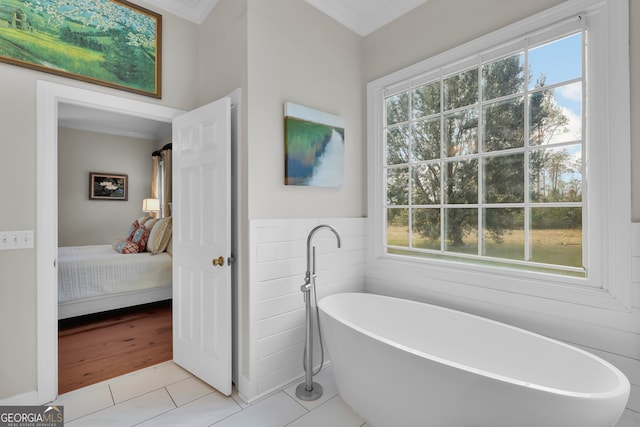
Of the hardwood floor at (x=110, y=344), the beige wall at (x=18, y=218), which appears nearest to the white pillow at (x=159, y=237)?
the hardwood floor at (x=110, y=344)

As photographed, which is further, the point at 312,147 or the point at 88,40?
the point at 312,147

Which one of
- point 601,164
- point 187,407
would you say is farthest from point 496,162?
point 187,407

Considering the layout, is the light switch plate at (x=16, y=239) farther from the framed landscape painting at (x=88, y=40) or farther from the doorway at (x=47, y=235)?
the framed landscape painting at (x=88, y=40)

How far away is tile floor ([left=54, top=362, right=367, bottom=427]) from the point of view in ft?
5.71

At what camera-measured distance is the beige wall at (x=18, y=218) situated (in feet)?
5.57

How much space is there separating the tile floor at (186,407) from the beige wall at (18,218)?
0.36 metres

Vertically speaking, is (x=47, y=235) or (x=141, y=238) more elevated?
(x=47, y=235)

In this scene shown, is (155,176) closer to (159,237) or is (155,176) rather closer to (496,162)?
(159,237)

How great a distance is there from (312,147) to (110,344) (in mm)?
2558

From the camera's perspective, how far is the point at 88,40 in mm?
1977

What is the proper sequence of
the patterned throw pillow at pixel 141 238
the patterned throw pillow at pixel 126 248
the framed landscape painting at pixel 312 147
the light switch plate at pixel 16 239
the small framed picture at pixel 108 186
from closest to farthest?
the light switch plate at pixel 16 239 < the framed landscape painting at pixel 312 147 < the patterned throw pillow at pixel 126 248 < the patterned throw pillow at pixel 141 238 < the small framed picture at pixel 108 186

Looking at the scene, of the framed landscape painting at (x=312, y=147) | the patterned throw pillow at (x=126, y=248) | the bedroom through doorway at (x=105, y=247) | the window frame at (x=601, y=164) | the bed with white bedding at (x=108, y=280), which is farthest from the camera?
the patterned throw pillow at (x=126, y=248)

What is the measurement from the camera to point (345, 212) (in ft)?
8.39

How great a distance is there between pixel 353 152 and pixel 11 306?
2474 millimetres
